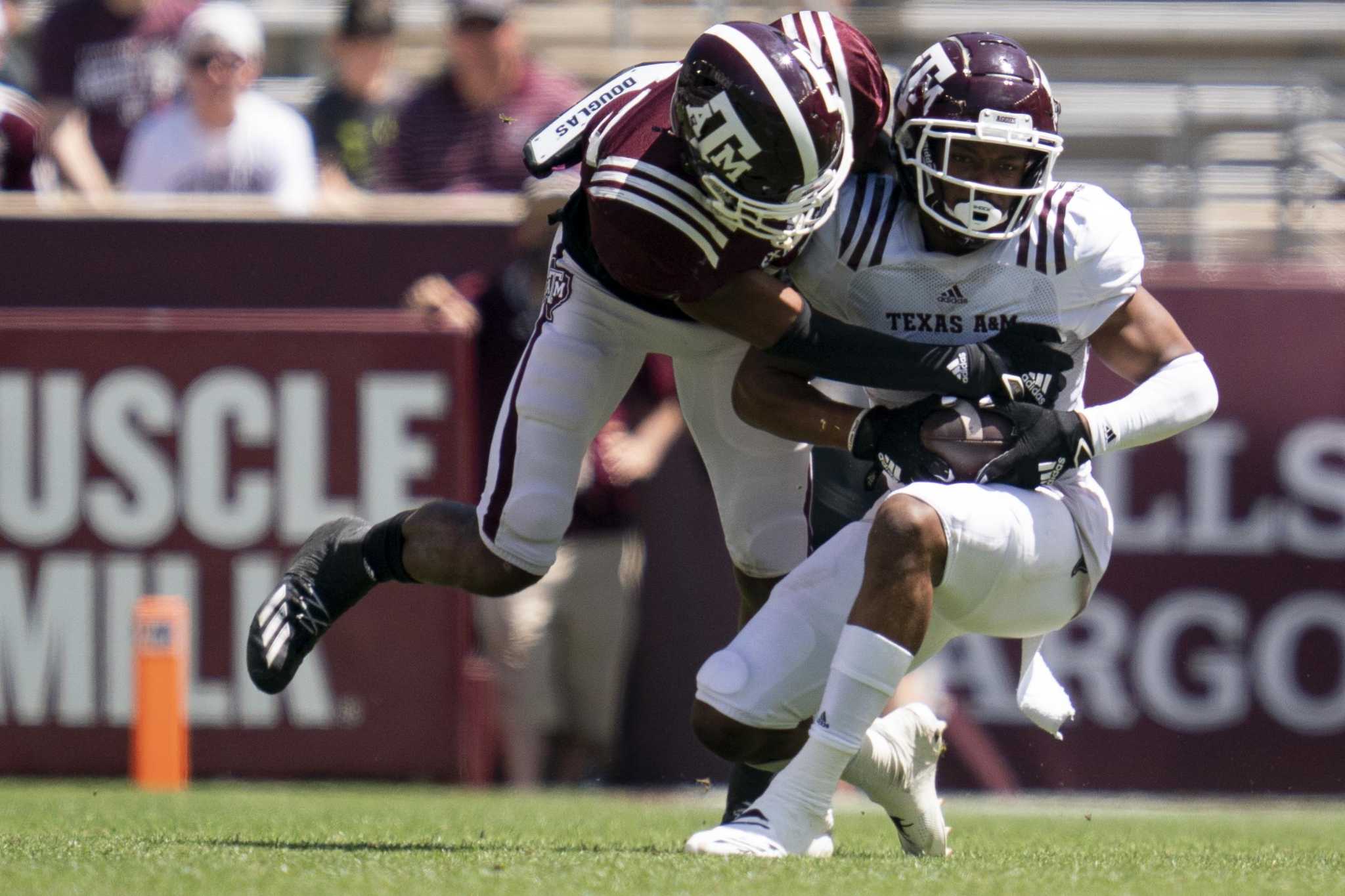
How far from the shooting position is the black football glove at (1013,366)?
4000 mm

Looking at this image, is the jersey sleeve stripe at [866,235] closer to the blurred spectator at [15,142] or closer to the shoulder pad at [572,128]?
the shoulder pad at [572,128]

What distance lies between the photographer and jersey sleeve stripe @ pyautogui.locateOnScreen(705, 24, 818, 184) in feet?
12.6

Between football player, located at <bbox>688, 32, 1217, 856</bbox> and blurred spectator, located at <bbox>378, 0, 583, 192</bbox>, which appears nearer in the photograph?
football player, located at <bbox>688, 32, 1217, 856</bbox>

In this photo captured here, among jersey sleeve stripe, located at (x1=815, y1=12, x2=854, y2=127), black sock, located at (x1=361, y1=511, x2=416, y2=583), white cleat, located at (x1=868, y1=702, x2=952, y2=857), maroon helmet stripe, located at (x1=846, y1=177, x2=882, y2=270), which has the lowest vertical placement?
white cleat, located at (x1=868, y1=702, x2=952, y2=857)

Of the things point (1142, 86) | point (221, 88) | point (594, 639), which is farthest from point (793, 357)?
point (1142, 86)

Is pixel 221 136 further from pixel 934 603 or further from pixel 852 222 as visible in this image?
pixel 934 603

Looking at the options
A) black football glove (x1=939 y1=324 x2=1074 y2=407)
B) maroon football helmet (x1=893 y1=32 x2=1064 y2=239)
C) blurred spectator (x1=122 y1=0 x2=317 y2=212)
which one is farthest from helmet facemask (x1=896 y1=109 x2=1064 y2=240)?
blurred spectator (x1=122 y1=0 x2=317 y2=212)

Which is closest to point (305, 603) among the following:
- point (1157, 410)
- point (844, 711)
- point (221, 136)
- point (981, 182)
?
point (844, 711)

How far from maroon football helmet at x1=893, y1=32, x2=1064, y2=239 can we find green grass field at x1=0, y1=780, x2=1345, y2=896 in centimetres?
128

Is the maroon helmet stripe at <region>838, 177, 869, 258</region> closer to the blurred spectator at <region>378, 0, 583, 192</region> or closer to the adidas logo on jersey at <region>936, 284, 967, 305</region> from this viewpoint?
the adidas logo on jersey at <region>936, 284, 967, 305</region>

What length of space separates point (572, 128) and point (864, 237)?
74 cm

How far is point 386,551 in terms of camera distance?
4645 mm

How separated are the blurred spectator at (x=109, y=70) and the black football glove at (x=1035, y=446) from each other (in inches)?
205

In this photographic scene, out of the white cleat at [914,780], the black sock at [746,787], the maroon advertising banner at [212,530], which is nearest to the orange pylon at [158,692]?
the maroon advertising banner at [212,530]
